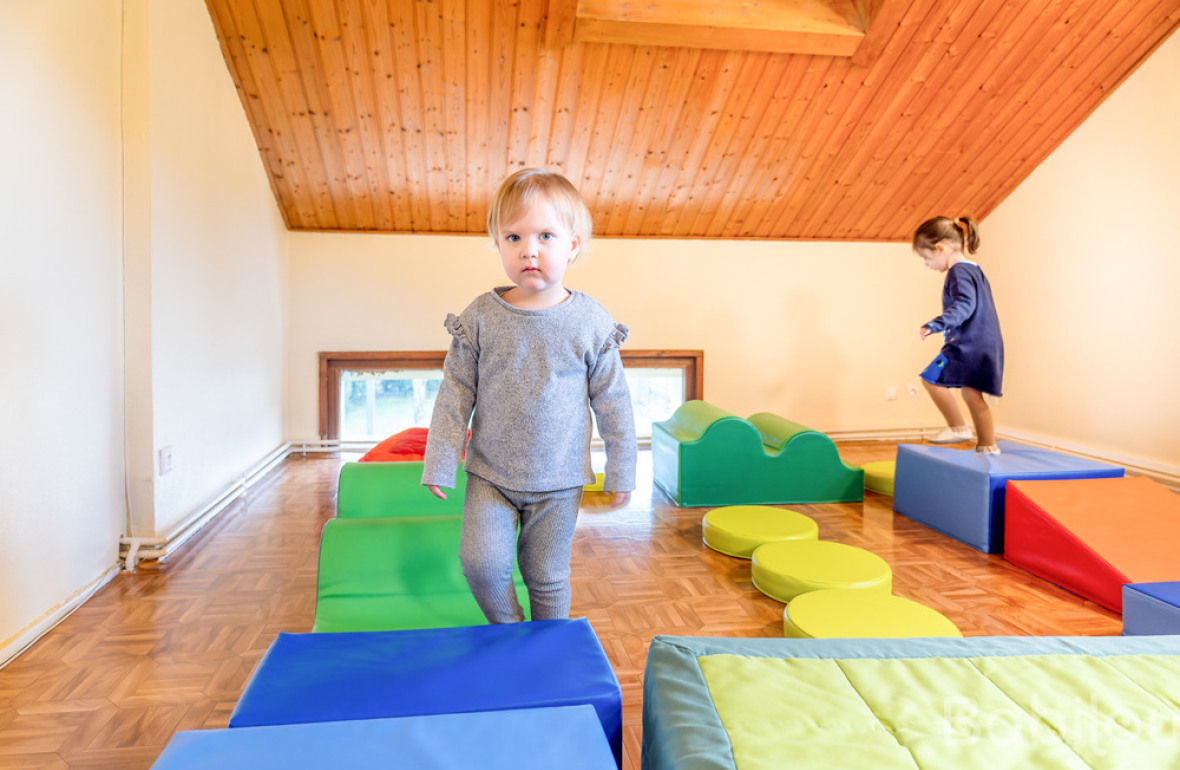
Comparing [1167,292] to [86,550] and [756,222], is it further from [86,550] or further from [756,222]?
[86,550]

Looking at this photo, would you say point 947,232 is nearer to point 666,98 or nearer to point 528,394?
point 666,98

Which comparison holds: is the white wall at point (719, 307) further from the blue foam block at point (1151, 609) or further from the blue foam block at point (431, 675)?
the blue foam block at point (431, 675)

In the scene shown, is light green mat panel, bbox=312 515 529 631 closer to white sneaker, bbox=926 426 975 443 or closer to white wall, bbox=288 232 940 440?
white sneaker, bbox=926 426 975 443

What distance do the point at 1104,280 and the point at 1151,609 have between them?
4062 millimetres

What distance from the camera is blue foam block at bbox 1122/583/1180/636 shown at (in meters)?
1.92

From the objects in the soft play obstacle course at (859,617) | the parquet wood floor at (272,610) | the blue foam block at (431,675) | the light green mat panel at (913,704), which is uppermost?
the light green mat panel at (913,704)

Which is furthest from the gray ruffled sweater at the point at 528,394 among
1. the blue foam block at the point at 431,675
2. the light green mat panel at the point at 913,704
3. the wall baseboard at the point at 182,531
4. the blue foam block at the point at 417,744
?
the wall baseboard at the point at 182,531

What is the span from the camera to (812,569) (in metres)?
2.57

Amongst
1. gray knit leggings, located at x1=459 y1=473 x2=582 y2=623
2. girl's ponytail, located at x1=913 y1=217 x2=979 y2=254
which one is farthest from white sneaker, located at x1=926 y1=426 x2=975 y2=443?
gray knit leggings, located at x1=459 y1=473 x2=582 y2=623

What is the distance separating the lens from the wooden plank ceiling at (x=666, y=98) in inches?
156

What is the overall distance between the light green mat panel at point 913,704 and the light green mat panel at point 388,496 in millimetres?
1370

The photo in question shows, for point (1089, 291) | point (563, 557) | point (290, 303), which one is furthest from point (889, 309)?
point (563, 557)

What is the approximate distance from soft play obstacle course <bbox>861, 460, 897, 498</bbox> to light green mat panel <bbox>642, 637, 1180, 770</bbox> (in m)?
2.91

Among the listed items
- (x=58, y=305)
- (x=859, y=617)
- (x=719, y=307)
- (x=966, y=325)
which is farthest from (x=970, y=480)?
(x=58, y=305)
